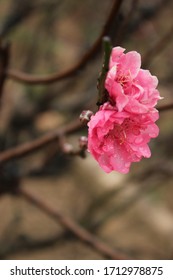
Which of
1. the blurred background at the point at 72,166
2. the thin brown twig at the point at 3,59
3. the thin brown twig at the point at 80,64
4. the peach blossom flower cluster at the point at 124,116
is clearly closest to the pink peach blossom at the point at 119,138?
the peach blossom flower cluster at the point at 124,116

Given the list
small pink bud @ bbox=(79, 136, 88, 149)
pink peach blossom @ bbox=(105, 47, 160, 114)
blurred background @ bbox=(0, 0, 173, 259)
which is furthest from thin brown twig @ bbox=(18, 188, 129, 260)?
pink peach blossom @ bbox=(105, 47, 160, 114)

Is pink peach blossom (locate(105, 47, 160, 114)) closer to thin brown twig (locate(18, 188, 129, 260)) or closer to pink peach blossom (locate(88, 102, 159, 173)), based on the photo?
pink peach blossom (locate(88, 102, 159, 173))

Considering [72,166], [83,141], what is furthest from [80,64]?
[72,166]

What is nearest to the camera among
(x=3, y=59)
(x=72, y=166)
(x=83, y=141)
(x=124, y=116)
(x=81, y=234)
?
(x=124, y=116)

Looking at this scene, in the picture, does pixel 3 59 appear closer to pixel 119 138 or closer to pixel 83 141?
pixel 83 141

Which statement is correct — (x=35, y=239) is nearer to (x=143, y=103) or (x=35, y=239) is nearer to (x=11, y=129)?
(x=11, y=129)
